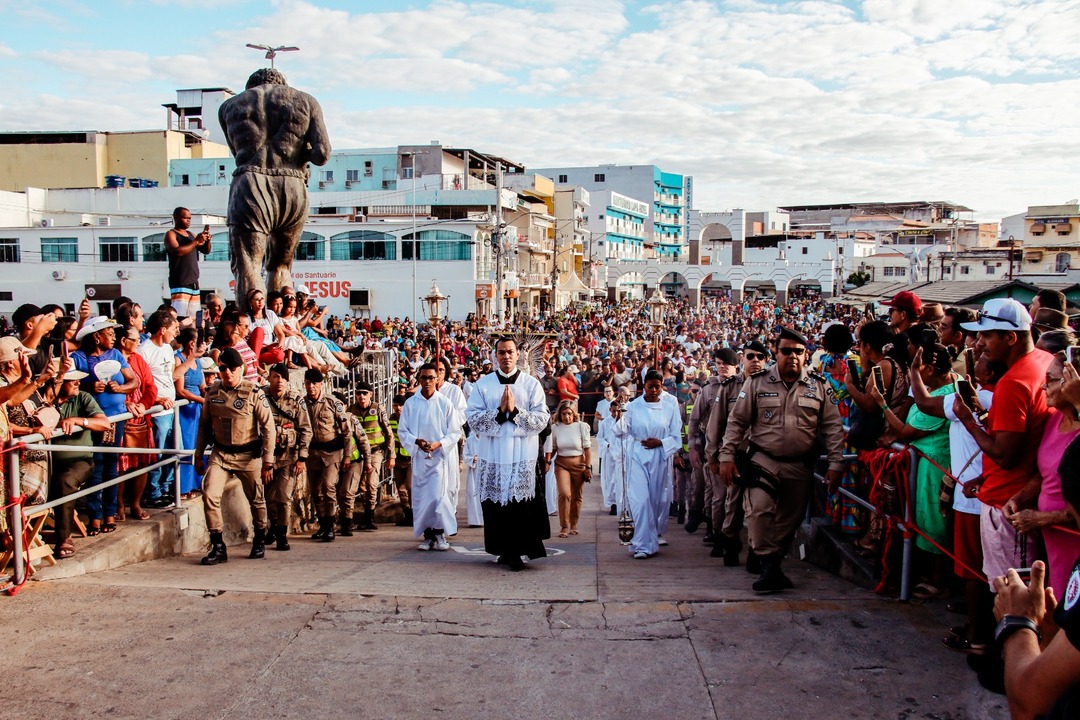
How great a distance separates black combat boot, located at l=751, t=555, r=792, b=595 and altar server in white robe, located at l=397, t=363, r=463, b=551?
308 centimetres

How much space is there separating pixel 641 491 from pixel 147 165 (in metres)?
49.8

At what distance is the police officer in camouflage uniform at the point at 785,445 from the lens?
5.37m

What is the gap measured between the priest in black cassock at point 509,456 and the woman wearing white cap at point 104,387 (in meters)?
2.59

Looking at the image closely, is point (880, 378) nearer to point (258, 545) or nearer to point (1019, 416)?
point (1019, 416)

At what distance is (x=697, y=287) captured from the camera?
57938 mm

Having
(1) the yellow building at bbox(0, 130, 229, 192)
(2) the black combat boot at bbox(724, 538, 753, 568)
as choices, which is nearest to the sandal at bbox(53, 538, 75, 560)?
(2) the black combat boot at bbox(724, 538, 753, 568)

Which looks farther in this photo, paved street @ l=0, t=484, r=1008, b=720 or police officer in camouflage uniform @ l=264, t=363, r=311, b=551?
police officer in camouflage uniform @ l=264, t=363, r=311, b=551

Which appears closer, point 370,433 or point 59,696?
point 59,696

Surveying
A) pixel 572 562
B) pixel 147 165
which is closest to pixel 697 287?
pixel 147 165

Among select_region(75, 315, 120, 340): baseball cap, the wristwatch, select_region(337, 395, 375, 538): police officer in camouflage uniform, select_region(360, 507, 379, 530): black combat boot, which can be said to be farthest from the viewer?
select_region(360, 507, 379, 530): black combat boot

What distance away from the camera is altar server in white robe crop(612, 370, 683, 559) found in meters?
7.03

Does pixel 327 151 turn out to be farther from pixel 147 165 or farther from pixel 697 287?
pixel 697 287

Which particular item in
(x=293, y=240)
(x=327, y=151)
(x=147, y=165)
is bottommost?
(x=293, y=240)

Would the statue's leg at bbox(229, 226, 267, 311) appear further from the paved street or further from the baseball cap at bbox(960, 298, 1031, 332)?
the baseball cap at bbox(960, 298, 1031, 332)
